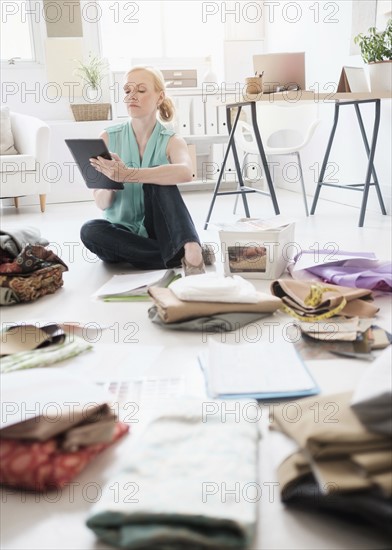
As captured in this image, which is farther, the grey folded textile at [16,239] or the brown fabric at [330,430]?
the grey folded textile at [16,239]

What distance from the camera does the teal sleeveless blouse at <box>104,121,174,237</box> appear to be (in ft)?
8.70

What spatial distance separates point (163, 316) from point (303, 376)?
576 mm

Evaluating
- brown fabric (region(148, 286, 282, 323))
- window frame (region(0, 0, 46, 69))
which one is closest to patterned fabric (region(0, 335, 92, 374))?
brown fabric (region(148, 286, 282, 323))

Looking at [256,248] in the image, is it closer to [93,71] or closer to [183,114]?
[183,114]

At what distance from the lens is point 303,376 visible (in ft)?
4.70

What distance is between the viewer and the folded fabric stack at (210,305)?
1844mm

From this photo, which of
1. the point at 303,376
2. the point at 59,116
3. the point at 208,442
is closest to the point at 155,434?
the point at 208,442

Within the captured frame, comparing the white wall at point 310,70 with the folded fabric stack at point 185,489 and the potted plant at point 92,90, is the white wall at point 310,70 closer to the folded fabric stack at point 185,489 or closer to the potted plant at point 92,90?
the potted plant at point 92,90

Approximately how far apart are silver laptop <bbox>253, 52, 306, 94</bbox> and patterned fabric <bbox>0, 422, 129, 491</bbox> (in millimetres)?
2909

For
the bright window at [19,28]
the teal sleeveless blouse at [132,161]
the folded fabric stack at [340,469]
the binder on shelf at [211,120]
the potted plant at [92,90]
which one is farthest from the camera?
the binder on shelf at [211,120]

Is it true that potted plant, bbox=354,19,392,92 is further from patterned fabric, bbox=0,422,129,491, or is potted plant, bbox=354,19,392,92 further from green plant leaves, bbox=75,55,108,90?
patterned fabric, bbox=0,422,129,491

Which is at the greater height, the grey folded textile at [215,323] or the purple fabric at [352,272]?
the purple fabric at [352,272]

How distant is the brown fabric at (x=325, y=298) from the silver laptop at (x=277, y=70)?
1884 millimetres

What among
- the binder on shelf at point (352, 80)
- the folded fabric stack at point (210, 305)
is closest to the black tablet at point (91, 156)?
the folded fabric stack at point (210, 305)
